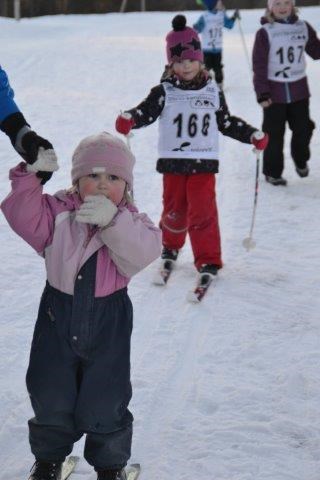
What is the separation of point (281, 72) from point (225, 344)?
12.3 feet

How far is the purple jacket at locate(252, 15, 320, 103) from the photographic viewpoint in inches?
287

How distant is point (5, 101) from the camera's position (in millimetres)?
3400

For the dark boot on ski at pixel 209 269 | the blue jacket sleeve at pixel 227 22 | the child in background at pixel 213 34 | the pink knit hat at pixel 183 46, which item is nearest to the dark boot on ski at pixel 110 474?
the dark boot on ski at pixel 209 269

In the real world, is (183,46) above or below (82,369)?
above

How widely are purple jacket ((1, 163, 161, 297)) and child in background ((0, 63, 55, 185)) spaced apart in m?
0.09

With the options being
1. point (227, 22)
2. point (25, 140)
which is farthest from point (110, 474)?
point (227, 22)

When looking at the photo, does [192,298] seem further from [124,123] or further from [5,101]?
[5,101]

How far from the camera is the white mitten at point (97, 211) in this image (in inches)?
103

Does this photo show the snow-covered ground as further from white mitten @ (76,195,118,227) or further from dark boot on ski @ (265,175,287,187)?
white mitten @ (76,195,118,227)

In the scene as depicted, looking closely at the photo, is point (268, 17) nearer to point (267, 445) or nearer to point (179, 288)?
point (179, 288)

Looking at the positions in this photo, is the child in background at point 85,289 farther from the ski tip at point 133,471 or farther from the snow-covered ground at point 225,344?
the snow-covered ground at point 225,344

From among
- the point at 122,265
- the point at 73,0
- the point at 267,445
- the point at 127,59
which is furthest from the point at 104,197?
the point at 73,0

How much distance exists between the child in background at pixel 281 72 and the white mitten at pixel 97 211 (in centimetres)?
481

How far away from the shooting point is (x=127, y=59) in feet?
52.7
